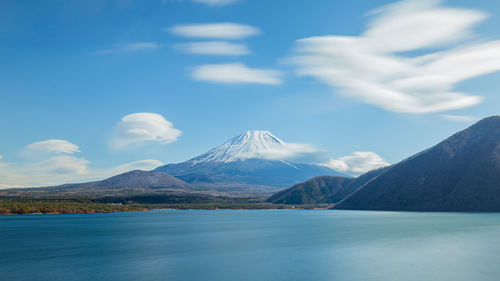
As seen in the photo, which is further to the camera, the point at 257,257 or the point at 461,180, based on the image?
the point at 461,180

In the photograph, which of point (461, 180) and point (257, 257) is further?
point (461, 180)

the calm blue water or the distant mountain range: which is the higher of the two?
the distant mountain range

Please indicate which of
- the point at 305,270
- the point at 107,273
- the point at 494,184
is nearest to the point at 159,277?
the point at 107,273

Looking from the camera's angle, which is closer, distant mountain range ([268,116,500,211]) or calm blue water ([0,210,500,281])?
calm blue water ([0,210,500,281])

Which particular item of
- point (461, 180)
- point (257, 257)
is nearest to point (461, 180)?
point (461, 180)

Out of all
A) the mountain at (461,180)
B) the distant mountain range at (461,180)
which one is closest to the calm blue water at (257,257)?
the mountain at (461,180)

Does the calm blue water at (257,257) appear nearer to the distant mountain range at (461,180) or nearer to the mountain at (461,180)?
the mountain at (461,180)

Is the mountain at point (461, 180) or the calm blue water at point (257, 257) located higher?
the mountain at point (461, 180)

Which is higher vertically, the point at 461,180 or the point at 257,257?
the point at 461,180

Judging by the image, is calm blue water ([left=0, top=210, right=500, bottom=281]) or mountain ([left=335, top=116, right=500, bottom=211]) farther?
mountain ([left=335, top=116, right=500, bottom=211])

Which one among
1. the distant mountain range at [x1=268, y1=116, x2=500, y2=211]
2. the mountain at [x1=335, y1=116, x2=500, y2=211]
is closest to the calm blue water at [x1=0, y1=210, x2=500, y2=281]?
the mountain at [x1=335, y1=116, x2=500, y2=211]

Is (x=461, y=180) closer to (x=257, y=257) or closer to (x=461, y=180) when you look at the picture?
(x=461, y=180)

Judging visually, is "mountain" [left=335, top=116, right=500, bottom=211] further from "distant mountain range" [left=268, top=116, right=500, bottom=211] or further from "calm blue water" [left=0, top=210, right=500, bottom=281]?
"calm blue water" [left=0, top=210, right=500, bottom=281]

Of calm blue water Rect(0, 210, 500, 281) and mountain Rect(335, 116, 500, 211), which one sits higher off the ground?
mountain Rect(335, 116, 500, 211)
